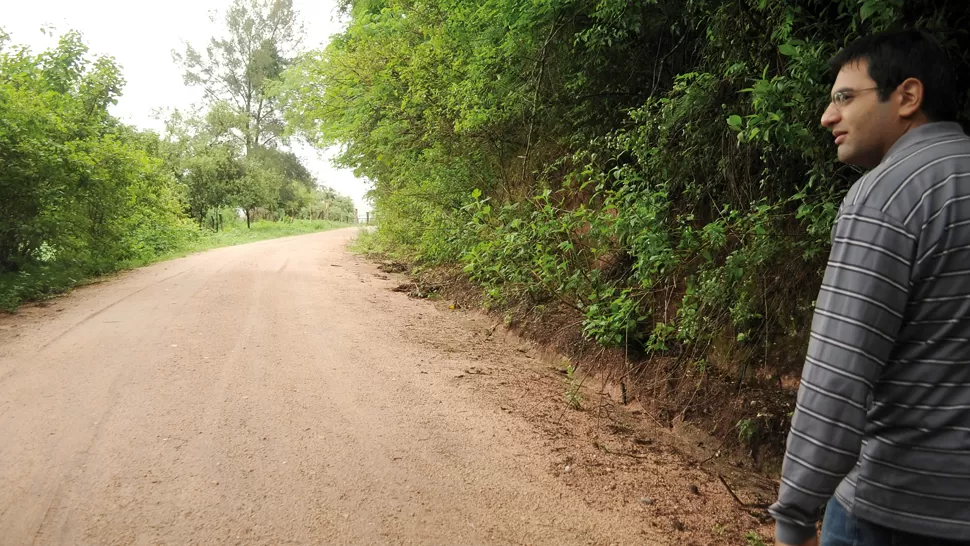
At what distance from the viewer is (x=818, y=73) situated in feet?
10.7

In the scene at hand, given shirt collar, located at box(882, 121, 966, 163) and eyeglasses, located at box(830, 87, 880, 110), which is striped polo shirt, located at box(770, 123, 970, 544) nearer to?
shirt collar, located at box(882, 121, 966, 163)

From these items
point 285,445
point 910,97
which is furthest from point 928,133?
point 285,445

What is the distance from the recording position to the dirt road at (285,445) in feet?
9.93

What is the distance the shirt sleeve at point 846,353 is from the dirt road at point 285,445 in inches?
83.9

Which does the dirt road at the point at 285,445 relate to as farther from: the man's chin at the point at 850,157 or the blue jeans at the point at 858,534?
the man's chin at the point at 850,157

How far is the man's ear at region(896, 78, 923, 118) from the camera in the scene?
1231mm

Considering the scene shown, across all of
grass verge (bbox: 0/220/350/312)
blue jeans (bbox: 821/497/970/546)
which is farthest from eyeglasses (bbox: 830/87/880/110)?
grass verge (bbox: 0/220/350/312)

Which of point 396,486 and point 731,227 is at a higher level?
point 731,227

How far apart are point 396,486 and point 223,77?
152ft

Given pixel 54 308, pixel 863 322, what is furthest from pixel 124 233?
pixel 863 322

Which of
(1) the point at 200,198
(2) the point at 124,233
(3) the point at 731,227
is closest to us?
(3) the point at 731,227

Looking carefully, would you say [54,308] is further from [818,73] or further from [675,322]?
[818,73]

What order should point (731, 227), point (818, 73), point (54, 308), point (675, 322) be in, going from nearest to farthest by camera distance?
point (818, 73), point (731, 227), point (675, 322), point (54, 308)

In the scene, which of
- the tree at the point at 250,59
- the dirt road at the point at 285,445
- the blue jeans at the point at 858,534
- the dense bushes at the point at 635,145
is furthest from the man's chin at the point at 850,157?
the tree at the point at 250,59
